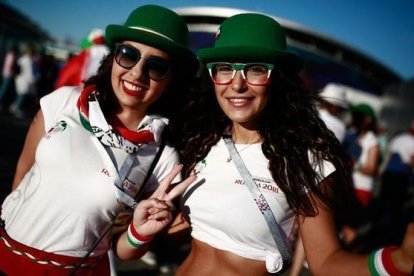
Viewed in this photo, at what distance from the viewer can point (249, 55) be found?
5.71 feet

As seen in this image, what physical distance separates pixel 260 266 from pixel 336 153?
68 cm

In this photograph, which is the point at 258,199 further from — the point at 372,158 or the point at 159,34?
the point at 372,158

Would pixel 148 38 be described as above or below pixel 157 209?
above

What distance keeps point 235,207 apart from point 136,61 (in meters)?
0.93

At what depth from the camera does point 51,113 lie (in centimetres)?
197

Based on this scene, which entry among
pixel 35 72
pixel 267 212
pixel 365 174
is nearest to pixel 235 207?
pixel 267 212

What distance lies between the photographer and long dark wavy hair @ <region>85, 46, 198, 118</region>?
83.1 inches

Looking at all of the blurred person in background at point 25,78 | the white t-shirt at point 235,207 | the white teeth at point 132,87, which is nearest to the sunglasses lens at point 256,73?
the white t-shirt at point 235,207

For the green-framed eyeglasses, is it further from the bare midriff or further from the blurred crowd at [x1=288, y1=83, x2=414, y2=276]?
the blurred crowd at [x1=288, y1=83, x2=414, y2=276]

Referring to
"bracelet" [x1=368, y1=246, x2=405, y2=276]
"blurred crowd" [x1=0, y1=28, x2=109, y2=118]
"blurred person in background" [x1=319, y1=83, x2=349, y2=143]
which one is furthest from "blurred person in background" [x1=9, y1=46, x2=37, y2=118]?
"bracelet" [x1=368, y1=246, x2=405, y2=276]

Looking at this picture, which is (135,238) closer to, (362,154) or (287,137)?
(287,137)

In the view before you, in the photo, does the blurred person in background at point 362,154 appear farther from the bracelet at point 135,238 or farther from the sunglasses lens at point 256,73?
the bracelet at point 135,238

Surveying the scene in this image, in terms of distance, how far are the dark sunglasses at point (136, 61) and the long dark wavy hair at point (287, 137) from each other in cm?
41

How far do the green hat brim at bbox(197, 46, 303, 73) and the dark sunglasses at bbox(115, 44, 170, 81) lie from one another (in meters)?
0.23
